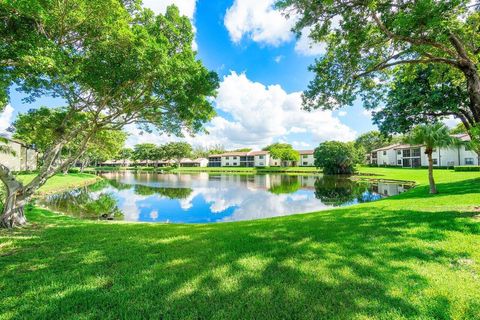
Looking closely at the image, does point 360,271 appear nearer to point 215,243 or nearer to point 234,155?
point 215,243

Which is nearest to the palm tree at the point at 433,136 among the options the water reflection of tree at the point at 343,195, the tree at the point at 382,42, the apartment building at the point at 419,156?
the tree at the point at 382,42

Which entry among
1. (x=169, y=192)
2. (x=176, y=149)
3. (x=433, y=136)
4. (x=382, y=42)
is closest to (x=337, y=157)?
(x=433, y=136)

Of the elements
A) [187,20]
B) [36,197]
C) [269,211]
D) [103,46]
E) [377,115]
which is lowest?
[269,211]

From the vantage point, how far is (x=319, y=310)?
3.15 meters

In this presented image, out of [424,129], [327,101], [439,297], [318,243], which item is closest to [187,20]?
[327,101]

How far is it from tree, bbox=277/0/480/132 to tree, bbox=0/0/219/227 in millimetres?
4539

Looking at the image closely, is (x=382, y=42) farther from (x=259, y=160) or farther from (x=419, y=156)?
(x=259, y=160)

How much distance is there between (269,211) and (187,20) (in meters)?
14.0

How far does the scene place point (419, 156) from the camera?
60438mm

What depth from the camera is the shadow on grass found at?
3.22 m

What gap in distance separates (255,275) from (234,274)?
392 millimetres

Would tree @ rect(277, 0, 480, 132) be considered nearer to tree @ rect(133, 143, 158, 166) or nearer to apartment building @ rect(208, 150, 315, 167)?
apartment building @ rect(208, 150, 315, 167)

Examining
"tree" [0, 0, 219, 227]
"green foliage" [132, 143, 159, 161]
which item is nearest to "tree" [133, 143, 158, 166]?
"green foliage" [132, 143, 159, 161]

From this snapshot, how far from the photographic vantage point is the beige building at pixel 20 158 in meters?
37.9
